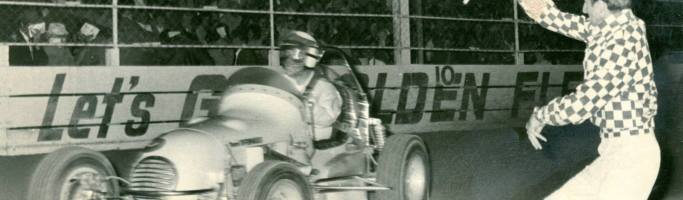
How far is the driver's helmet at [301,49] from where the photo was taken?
24.3 ft

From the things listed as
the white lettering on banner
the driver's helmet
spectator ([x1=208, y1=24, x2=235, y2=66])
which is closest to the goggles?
the driver's helmet

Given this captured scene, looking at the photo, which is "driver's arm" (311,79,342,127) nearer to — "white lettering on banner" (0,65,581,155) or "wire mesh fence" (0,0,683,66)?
"white lettering on banner" (0,65,581,155)

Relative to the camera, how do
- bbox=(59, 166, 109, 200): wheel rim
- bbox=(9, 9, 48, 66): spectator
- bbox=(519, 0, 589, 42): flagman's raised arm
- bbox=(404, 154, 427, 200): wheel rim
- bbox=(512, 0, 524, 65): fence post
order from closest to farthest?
bbox=(519, 0, 589, 42): flagman's raised arm, bbox=(59, 166, 109, 200): wheel rim, bbox=(404, 154, 427, 200): wheel rim, bbox=(9, 9, 48, 66): spectator, bbox=(512, 0, 524, 65): fence post

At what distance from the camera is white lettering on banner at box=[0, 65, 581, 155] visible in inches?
447

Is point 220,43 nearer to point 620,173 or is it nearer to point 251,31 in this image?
point 251,31

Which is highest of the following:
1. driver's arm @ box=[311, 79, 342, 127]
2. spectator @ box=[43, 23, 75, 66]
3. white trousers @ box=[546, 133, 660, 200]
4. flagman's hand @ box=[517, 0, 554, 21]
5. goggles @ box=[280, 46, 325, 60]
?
spectator @ box=[43, 23, 75, 66]

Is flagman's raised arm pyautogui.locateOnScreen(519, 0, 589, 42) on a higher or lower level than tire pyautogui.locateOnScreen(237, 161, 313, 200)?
higher

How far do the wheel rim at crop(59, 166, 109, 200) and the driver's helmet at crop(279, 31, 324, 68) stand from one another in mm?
1603

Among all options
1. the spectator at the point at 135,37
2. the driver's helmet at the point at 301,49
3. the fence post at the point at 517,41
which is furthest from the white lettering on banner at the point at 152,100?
the driver's helmet at the point at 301,49

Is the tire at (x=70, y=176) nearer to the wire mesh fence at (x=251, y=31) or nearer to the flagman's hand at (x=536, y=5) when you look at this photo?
the flagman's hand at (x=536, y=5)

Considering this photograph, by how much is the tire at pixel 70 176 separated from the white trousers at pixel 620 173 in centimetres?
306

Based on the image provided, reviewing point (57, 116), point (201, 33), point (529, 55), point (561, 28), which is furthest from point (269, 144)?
point (529, 55)

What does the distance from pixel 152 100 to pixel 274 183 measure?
6.54 metres

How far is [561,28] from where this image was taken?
507cm
